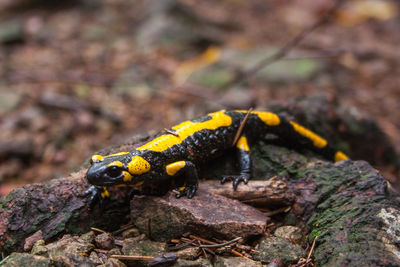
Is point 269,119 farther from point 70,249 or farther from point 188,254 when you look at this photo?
point 70,249

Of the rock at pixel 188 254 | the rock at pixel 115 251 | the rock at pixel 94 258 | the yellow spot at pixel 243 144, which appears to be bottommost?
the rock at pixel 115 251

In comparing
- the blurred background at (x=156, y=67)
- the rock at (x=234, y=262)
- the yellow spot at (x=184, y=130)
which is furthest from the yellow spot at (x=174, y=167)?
the blurred background at (x=156, y=67)

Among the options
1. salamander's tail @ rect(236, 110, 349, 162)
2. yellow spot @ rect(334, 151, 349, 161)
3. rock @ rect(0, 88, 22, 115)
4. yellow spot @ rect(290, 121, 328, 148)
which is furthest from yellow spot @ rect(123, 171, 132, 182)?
rock @ rect(0, 88, 22, 115)

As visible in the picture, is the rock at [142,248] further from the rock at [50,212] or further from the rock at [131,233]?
the rock at [50,212]

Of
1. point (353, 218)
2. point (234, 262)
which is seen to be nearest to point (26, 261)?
point (234, 262)

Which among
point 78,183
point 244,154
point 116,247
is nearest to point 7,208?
point 78,183

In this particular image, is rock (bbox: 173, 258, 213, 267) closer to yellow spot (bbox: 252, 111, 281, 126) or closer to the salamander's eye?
the salamander's eye
